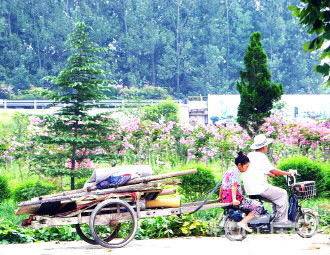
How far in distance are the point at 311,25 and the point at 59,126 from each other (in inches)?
390

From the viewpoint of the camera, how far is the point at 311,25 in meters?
4.81

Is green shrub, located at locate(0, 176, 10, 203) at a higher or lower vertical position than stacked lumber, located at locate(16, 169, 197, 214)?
lower

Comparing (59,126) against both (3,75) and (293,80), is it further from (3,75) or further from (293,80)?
(293,80)

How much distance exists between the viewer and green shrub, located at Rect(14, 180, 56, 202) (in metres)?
13.5

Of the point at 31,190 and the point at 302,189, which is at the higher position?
the point at 302,189

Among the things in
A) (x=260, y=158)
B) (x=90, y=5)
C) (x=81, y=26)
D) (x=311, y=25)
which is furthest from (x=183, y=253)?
(x=90, y=5)

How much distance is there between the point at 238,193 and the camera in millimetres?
7926

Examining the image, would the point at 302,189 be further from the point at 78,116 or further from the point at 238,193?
the point at 78,116

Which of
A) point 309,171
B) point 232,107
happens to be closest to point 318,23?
point 309,171

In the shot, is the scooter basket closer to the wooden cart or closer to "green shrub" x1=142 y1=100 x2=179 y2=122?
the wooden cart

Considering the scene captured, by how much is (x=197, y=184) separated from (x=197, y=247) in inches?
205

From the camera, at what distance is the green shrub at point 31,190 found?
13523mm

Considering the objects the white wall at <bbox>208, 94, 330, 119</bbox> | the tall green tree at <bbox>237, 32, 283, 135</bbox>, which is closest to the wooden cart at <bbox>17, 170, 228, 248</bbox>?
the tall green tree at <bbox>237, 32, 283, 135</bbox>

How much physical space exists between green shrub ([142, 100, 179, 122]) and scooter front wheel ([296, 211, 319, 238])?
46.2 ft
